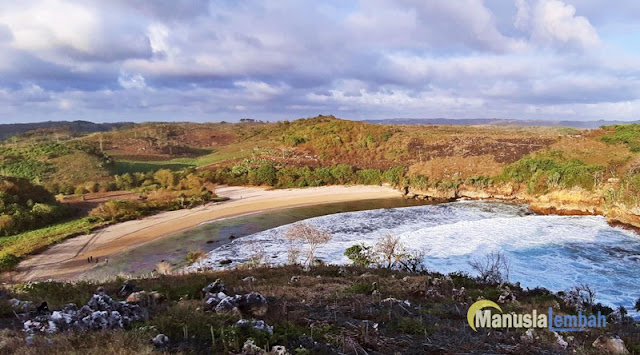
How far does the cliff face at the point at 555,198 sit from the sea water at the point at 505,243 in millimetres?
1563

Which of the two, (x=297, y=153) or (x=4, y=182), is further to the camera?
(x=297, y=153)

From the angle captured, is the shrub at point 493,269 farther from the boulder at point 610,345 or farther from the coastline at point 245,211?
the coastline at point 245,211

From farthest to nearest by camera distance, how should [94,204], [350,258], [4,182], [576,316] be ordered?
[94,204] < [4,182] < [350,258] < [576,316]

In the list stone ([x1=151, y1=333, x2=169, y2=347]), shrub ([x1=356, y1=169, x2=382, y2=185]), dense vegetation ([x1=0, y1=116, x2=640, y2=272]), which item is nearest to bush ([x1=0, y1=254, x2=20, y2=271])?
dense vegetation ([x1=0, y1=116, x2=640, y2=272])

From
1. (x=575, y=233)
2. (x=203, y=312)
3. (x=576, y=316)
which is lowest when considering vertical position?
(x=575, y=233)

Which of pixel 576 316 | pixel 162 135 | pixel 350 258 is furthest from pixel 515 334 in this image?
pixel 162 135

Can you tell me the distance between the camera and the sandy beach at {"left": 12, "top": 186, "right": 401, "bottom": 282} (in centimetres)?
2191

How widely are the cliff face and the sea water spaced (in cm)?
156

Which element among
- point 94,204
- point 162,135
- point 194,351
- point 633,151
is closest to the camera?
point 194,351

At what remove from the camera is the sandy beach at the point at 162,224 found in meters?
21.9

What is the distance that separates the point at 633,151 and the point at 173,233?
171ft

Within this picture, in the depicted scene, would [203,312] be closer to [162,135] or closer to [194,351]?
[194,351]

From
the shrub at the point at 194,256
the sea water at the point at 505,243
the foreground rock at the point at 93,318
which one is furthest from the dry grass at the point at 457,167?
the foreground rock at the point at 93,318

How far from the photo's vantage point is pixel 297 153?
219 feet
